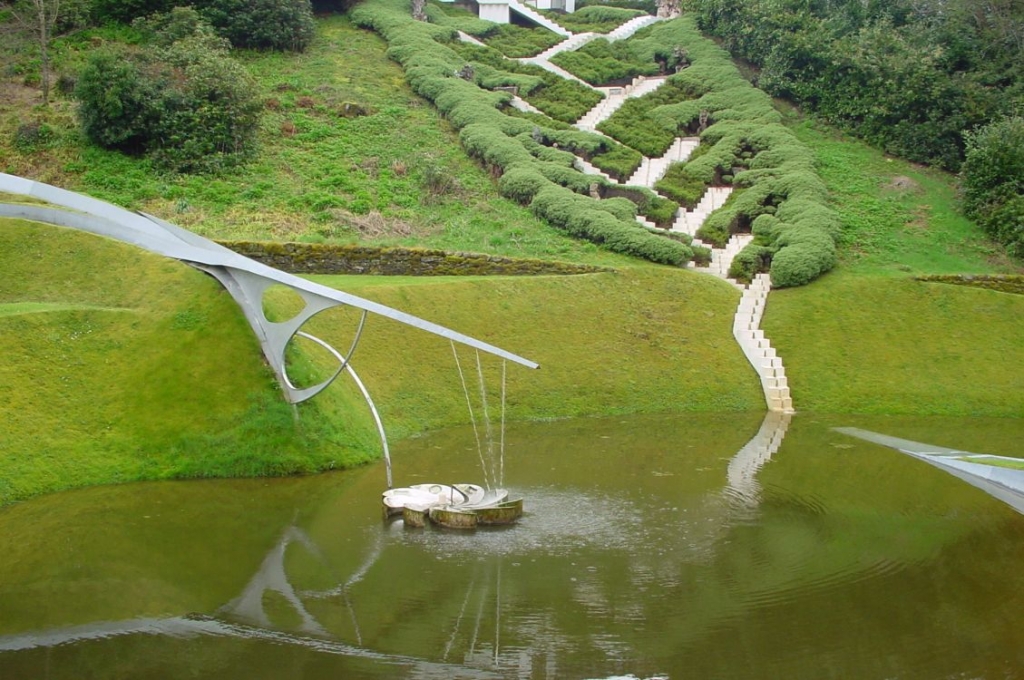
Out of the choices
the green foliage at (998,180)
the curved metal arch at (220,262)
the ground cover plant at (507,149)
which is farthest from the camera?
the green foliage at (998,180)

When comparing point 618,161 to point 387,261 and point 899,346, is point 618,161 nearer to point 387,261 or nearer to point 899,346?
point 387,261

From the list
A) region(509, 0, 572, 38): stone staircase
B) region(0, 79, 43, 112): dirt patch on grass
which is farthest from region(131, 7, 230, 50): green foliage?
region(509, 0, 572, 38): stone staircase

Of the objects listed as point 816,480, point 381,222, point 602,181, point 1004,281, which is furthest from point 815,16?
point 816,480

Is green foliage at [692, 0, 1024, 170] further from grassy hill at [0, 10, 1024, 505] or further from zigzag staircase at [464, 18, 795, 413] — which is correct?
zigzag staircase at [464, 18, 795, 413]

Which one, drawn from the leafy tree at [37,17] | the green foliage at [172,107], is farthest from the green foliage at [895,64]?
the leafy tree at [37,17]

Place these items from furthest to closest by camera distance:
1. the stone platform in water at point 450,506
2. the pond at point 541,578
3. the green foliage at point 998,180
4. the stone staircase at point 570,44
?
1. the stone staircase at point 570,44
2. the green foliage at point 998,180
3. the stone platform in water at point 450,506
4. the pond at point 541,578

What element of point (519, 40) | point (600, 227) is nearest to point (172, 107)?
point (600, 227)

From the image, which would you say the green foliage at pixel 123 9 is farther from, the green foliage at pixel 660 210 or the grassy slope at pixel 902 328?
the grassy slope at pixel 902 328
